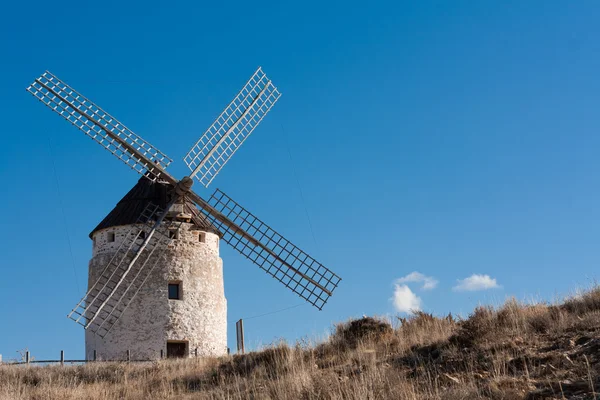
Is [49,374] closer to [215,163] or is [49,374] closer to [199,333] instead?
[199,333]

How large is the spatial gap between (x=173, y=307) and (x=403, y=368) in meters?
10.4

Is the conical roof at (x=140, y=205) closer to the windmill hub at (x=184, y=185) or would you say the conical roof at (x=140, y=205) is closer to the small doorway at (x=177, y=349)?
the windmill hub at (x=184, y=185)

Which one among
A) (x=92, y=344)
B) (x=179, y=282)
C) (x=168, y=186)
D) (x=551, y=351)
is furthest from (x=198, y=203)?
(x=551, y=351)

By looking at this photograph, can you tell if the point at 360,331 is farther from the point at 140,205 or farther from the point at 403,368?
the point at 140,205

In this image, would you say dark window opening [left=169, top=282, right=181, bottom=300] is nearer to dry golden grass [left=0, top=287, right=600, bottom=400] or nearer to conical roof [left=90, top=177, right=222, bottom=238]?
conical roof [left=90, top=177, right=222, bottom=238]

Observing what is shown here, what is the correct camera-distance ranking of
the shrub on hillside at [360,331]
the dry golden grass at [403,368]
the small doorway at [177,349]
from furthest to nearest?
the small doorway at [177,349]
the shrub on hillside at [360,331]
the dry golden grass at [403,368]

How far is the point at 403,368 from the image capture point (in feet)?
35.0

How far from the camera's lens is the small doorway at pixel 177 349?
19625mm

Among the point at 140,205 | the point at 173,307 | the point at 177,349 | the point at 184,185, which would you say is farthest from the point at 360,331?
the point at 140,205

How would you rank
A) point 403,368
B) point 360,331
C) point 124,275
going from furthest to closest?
point 124,275 → point 360,331 → point 403,368

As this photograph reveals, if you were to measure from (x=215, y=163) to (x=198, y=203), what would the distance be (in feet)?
4.45

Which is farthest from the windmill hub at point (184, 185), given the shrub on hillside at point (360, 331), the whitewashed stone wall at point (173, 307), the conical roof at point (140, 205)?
the shrub on hillside at point (360, 331)

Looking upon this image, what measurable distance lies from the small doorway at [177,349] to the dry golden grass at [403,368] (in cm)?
282

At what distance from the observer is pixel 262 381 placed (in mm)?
11625
